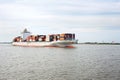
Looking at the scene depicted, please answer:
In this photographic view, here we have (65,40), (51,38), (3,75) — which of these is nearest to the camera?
(3,75)

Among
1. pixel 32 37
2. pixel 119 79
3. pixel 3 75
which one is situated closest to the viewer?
pixel 119 79

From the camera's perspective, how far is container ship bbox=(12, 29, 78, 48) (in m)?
108

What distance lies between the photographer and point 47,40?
11925cm

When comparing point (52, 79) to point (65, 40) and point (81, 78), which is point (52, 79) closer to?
point (81, 78)

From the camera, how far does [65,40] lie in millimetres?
106438

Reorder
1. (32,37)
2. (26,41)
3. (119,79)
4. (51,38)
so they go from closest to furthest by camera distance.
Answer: (119,79) → (51,38) → (32,37) → (26,41)

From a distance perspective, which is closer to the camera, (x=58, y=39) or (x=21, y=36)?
(x=58, y=39)

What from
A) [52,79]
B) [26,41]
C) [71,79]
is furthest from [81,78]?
[26,41]

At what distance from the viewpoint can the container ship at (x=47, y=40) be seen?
354 ft

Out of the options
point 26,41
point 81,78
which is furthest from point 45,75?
point 26,41

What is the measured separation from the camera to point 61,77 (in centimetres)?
2609

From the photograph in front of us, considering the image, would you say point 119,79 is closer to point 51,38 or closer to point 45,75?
point 45,75

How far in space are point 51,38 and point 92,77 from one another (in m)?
91.9

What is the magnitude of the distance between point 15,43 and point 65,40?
197 feet
